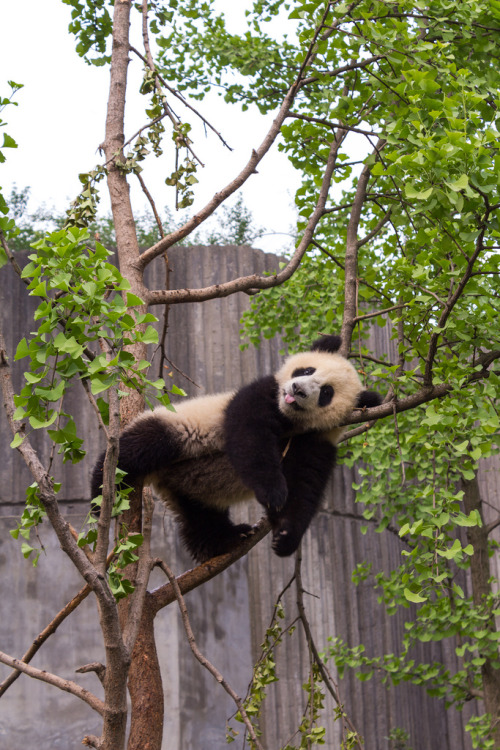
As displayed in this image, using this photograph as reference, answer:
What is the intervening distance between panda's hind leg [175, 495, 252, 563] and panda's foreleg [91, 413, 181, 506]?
1.31ft

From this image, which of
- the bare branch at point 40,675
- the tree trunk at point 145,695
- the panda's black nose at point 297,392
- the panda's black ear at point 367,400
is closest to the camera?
the bare branch at point 40,675

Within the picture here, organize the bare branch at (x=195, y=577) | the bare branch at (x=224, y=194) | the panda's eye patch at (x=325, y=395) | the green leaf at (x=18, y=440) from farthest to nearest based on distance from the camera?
the panda's eye patch at (x=325, y=395) < the bare branch at (x=224, y=194) < the bare branch at (x=195, y=577) < the green leaf at (x=18, y=440)

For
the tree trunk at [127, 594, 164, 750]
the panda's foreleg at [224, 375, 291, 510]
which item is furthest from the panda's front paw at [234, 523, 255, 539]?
the tree trunk at [127, 594, 164, 750]

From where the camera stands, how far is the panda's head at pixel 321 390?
324cm

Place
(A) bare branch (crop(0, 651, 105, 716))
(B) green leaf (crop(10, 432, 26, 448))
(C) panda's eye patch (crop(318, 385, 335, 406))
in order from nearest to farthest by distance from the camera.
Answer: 1. (B) green leaf (crop(10, 432, 26, 448))
2. (A) bare branch (crop(0, 651, 105, 716))
3. (C) panda's eye patch (crop(318, 385, 335, 406))

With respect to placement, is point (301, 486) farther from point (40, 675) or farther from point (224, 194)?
point (40, 675)

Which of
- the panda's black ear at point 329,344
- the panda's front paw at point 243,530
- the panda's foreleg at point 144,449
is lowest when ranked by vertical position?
the panda's front paw at point 243,530

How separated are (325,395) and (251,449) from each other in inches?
20.8

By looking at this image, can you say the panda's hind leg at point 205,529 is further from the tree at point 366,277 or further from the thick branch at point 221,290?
the thick branch at point 221,290

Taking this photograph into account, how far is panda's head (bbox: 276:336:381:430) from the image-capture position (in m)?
3.24

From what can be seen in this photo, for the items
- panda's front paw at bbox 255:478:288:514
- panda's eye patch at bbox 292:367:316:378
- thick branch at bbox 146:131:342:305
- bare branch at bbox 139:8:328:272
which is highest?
bare branch at bbox 139:8:328:272

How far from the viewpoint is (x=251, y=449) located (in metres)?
2.98

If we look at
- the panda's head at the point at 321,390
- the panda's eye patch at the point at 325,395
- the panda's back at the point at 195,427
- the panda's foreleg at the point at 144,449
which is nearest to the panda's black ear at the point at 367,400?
the panda's head at the point at 321,390

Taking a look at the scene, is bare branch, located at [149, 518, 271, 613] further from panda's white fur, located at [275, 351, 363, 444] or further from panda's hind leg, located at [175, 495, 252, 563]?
panda's white fur, located at [275, 351, 363, 444]
